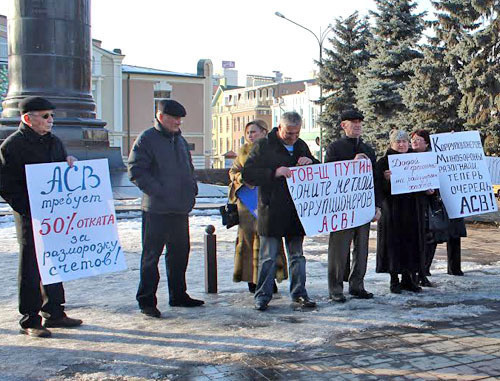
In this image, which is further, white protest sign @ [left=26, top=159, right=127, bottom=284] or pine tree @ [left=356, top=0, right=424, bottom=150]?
pine tree @ [left=356, top=0, right=424, bottom=150]

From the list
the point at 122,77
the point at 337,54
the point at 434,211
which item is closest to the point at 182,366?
the point at 434,211

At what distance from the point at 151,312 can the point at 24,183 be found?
5.32ft

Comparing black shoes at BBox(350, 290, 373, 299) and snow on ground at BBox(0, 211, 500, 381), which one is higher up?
black shoes at BBox(350, 290, 373, 299)

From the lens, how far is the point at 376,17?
1337 inches

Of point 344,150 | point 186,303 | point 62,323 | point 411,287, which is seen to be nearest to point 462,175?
point 411,287

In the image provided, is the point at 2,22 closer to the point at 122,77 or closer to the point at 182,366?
the point at 122,77

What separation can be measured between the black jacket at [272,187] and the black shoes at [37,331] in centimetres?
213

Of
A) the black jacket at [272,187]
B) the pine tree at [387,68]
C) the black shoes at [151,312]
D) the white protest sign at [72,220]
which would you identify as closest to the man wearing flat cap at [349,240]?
the black jacket at [272,187]

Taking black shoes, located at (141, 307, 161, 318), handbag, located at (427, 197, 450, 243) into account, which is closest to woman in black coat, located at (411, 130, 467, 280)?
handbag, located at (427, 197, 450, 243)

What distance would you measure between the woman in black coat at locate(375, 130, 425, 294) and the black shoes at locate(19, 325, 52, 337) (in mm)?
3508

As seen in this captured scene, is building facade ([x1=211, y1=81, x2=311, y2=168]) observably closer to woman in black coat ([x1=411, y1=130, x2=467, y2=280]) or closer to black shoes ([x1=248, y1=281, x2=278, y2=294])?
woman in black coat ([x1=411, y1=130, x2=467, y2=280])

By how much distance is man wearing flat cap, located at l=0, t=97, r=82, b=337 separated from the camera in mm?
5492

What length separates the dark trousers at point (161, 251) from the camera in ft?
20.6

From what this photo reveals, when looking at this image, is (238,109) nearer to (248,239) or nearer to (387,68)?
(387,68)
